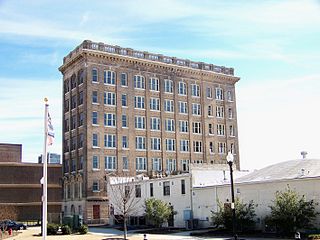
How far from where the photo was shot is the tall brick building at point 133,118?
80.3 meters

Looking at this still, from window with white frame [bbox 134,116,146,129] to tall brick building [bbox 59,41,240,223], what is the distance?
18cm

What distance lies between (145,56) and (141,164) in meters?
19.5

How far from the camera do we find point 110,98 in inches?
3268

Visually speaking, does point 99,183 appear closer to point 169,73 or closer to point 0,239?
point 169,73

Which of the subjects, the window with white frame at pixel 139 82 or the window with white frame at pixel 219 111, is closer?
the window with white frame at pixel 139 82

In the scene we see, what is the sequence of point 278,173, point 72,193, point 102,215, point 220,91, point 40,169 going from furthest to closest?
point 40,169, point 220,91, point 72,193, point 102,215, point 278,173

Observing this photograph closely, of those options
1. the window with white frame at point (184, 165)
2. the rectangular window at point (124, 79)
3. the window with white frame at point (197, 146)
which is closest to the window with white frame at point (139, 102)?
the rectangular window at point (124, 79)

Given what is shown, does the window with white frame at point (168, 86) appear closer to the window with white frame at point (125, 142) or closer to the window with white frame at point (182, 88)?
the window with white frame at point (182, 88)

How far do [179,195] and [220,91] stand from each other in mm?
42162

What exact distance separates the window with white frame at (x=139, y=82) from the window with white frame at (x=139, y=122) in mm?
5529

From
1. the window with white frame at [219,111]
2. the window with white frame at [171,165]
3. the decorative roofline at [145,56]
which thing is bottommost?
the window with white frame at [171,165]

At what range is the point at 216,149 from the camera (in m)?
93.8

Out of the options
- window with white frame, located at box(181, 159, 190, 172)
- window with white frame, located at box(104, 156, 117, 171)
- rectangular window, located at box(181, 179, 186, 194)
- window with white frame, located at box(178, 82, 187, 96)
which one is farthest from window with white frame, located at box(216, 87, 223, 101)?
rectangular window, located at box(181, 179, 186, 194)

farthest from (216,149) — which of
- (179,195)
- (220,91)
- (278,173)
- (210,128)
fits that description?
(278,173)
